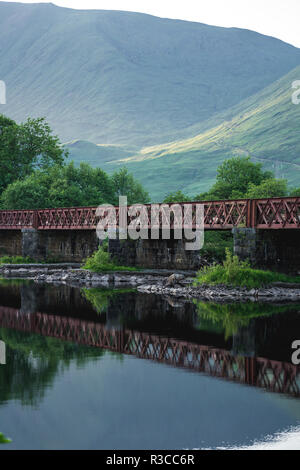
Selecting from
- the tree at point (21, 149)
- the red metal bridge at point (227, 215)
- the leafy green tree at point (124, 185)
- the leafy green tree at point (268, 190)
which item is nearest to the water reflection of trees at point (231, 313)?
the red metal bridge at point (227, 215)

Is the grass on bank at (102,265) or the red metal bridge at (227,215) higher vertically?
the red metal bridge at (227,215)

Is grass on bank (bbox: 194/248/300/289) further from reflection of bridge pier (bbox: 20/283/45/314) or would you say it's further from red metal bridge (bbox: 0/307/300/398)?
red metal bridge (bbox: 0/307/300/398)

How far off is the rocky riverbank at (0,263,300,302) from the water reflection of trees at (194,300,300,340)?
2.17 metres

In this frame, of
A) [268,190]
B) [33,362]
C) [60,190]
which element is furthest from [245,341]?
[60,190]

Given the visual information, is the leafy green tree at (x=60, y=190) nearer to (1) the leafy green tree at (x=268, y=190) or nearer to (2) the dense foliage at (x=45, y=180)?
(2) the dense foliage at (x=45, y=180)

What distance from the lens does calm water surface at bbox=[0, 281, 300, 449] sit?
1123cm

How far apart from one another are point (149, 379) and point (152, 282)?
22523 mm

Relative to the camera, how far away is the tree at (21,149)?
6994 centimetres

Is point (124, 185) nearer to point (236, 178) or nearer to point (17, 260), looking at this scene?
point (236, 178)

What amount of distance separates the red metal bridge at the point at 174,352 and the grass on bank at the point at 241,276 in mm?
10383
